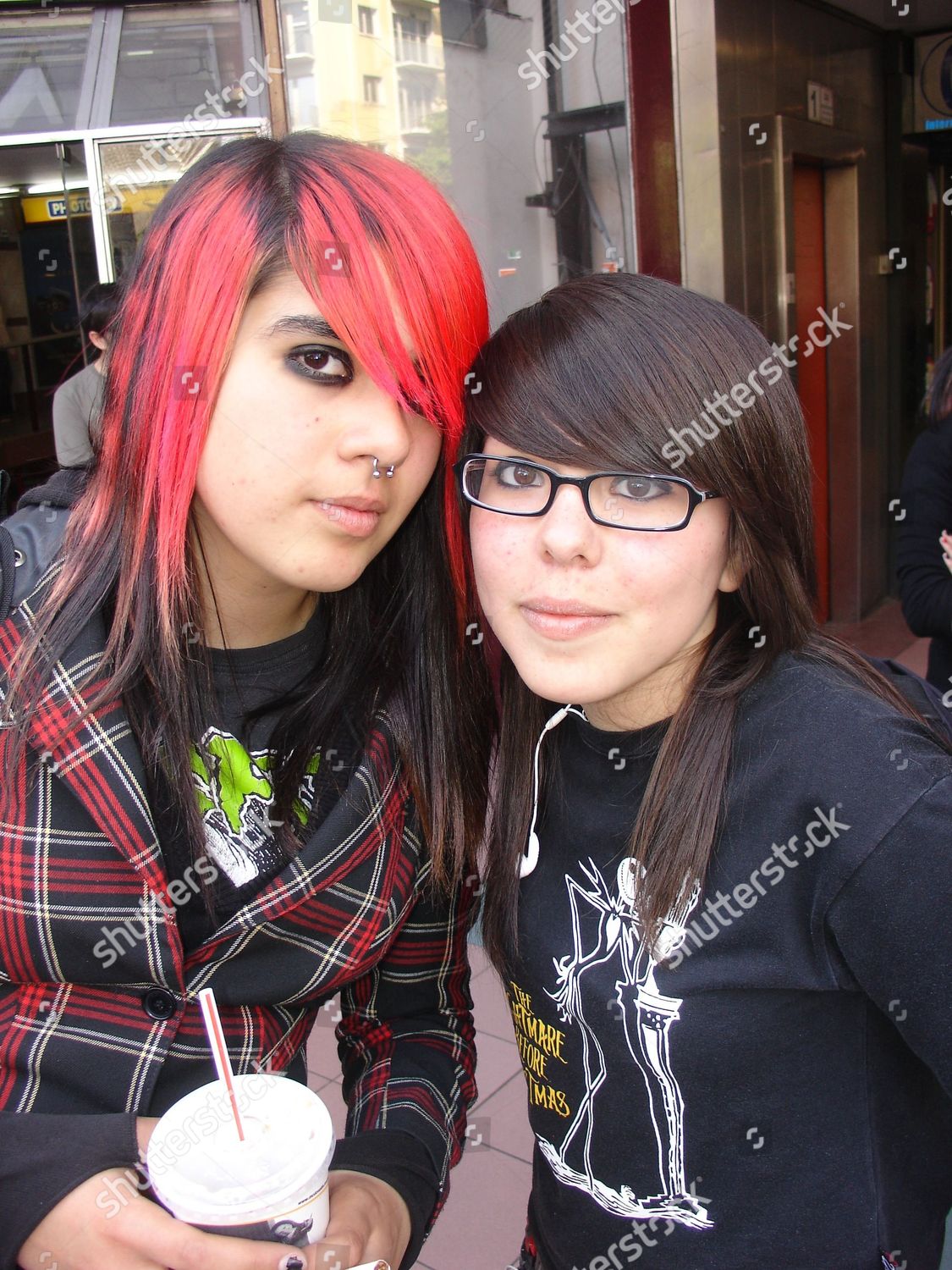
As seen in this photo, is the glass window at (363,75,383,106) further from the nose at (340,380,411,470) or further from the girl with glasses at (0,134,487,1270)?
the nose at (340,380,411,470)

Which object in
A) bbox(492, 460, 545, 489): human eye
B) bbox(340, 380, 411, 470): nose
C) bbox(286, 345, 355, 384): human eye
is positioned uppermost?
bbox(286, 345, 355, 384): human eye

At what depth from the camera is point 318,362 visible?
1.27 m

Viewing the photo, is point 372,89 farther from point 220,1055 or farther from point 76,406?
point 220,1055

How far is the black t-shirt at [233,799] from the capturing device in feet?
4.37

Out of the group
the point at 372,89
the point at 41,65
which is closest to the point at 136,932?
the point at 372,89

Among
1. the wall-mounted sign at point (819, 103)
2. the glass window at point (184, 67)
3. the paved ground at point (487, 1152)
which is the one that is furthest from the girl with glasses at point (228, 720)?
the wall-mounted sign at point (819, 103)

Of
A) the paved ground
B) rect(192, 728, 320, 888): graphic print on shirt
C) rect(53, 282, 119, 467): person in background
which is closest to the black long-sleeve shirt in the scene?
the paved ground

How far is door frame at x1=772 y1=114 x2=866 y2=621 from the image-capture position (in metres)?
5.88

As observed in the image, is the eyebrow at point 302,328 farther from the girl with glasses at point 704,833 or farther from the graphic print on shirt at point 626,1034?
the graphic print on shirt at point 626,1034

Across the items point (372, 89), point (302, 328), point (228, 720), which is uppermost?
point (372, 89)

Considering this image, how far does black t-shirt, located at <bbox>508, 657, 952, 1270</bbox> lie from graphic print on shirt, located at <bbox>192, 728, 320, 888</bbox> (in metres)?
0.41

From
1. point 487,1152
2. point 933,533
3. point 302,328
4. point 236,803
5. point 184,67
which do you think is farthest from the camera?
point 184,67

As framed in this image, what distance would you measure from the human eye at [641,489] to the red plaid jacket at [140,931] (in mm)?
506

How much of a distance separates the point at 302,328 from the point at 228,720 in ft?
1.72
